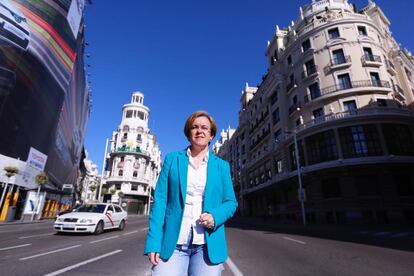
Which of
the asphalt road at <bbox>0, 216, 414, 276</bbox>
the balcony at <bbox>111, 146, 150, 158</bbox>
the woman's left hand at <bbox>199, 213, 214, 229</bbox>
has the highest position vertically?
Result: the balcony at <bbox>111, 146, 150, 158</bbox>

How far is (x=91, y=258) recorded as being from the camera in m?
6.04

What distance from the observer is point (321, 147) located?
80.4 ft

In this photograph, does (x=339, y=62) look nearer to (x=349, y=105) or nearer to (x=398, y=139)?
(x=349, y=105)

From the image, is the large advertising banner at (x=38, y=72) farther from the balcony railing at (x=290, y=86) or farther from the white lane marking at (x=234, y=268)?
the balcony railing at (x=290, y=86)

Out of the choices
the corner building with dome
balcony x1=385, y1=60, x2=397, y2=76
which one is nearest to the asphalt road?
balcony x1=385, y1=60, x2=397, y2=76

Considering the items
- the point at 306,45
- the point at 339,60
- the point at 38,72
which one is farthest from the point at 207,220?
the point at 306,45

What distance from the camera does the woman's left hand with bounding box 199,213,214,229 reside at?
1.78 m

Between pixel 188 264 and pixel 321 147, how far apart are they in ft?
84.0

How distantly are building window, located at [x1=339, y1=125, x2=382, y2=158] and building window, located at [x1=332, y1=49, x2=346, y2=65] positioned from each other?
8439 mm

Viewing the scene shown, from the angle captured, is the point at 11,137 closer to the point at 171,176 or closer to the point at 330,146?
the point at 171,176

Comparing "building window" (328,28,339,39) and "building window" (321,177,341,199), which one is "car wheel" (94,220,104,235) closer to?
"building window" (321,177,341,199)


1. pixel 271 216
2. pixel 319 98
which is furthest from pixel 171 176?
pixel 271 216

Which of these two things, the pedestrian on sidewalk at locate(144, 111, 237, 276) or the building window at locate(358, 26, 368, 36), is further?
the building window at locate(358, 26, 368, 36)

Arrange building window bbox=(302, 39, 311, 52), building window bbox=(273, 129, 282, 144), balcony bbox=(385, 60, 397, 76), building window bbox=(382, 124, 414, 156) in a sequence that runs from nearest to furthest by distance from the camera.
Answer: building window bbox=(382, 124, 414, 156)
balcony bbox=(385, 60, 397, 76)
building window bbox=(302, 39, 311, 52)
building window bbox=(273, 129, 282, 144)
